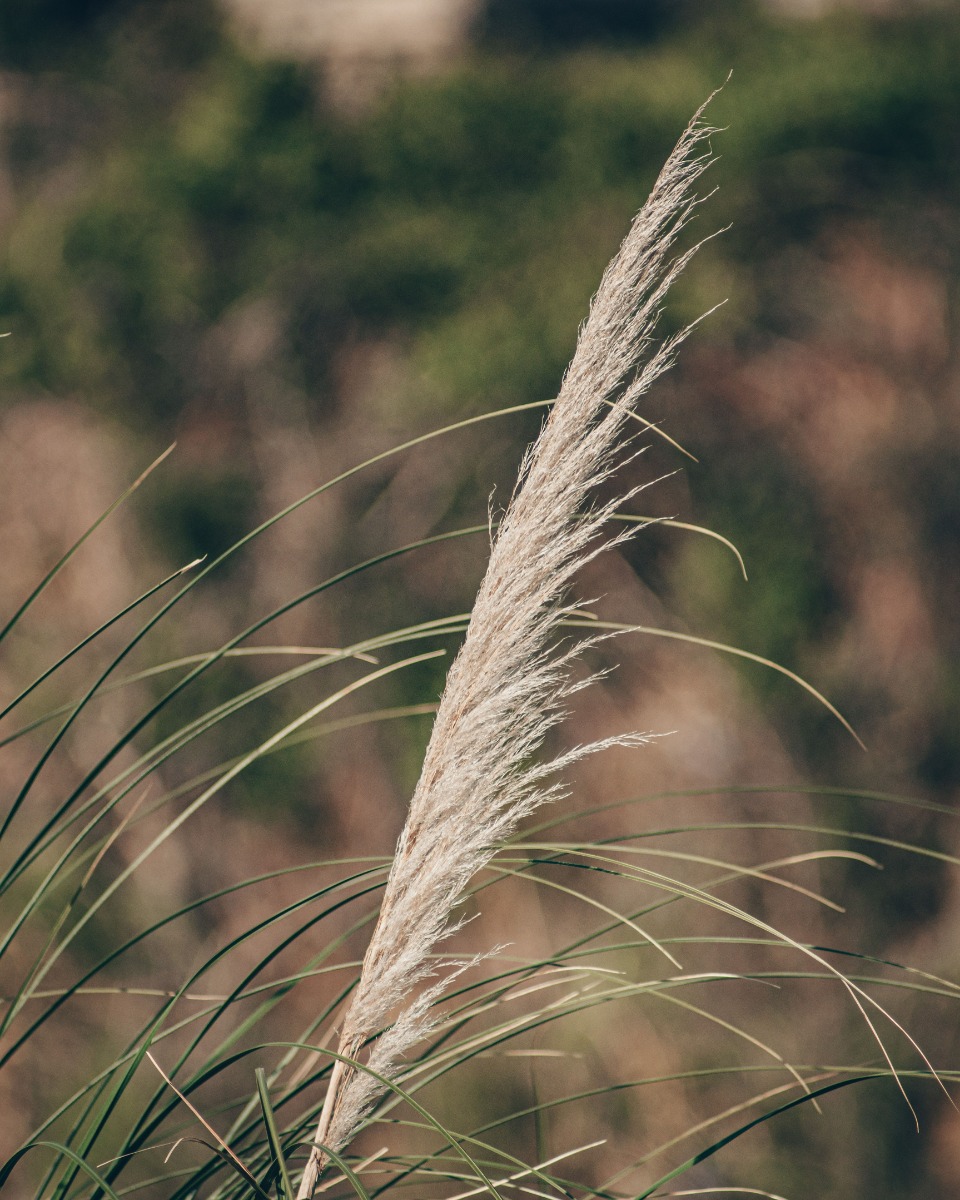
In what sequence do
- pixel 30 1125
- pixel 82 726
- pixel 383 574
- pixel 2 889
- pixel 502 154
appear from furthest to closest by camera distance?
pixel 502 154
pixel 383 574
pixel 82 726
pixel 30 1125
pixel 2 889

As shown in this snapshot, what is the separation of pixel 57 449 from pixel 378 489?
0.65m

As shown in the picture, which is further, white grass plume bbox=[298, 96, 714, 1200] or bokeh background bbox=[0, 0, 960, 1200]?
bokeh background bbox=[0, 0, 960, 1200]

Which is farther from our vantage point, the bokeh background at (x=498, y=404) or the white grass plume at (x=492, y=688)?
the bokeh background at (x=498, y=404)

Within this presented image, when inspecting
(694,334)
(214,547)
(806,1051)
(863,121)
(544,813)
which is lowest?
(806,1051)

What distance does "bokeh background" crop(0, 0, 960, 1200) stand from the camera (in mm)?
1918

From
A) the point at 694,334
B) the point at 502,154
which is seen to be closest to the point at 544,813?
the point at 694,334

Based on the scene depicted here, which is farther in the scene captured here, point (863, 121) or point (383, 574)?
point (863, 121)

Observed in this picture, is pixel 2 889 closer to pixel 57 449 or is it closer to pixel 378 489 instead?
pixel 378 489

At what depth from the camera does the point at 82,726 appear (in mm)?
1909

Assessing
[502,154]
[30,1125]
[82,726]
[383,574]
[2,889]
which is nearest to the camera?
[2,889]

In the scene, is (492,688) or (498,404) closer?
(492,688)

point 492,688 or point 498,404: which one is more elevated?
point 492,688

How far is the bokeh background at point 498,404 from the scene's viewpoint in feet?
6.29

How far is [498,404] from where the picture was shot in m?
2.10
